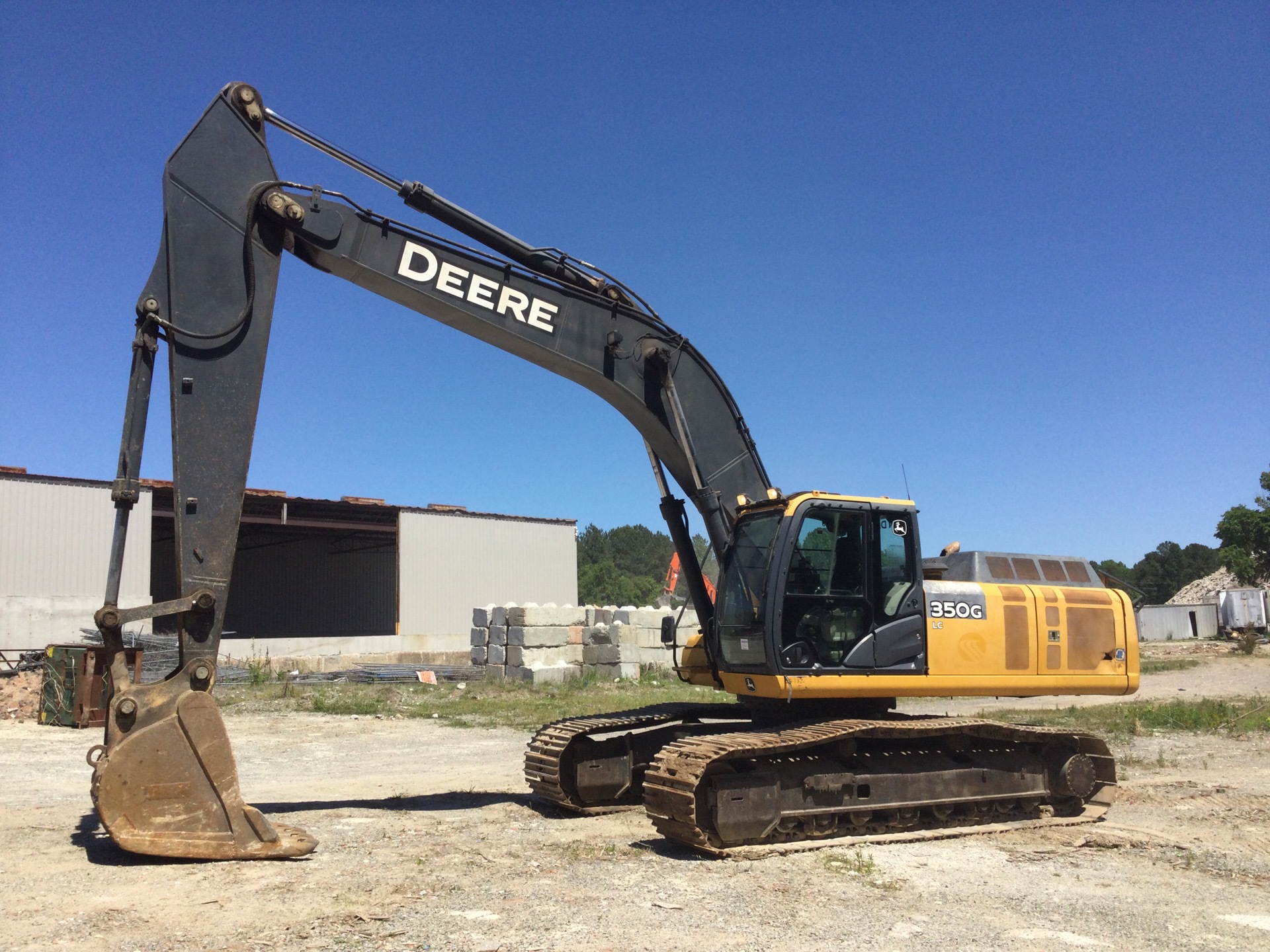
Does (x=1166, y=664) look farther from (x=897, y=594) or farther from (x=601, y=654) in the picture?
(x=897, y=594)

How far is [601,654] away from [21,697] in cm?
1313

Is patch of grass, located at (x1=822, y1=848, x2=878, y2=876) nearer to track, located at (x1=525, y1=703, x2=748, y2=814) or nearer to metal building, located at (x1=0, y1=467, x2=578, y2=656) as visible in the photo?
track, located at (x1=525, y1=703, x2=748, y2=814)

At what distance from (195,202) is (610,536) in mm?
137142

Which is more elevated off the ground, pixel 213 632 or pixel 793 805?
pixel 213 632

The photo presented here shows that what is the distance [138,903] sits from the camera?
20.7 ft

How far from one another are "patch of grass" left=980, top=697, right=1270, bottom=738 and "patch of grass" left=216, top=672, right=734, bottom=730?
21.0 feet

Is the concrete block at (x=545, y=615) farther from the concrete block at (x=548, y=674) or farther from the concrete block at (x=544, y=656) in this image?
the concrete block at (x=548, y=674)

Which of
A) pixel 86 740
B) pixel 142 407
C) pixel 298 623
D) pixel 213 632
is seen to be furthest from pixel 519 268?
pixel 298 623

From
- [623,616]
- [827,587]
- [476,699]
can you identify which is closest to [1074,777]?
[827,587]

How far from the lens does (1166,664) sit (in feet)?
107

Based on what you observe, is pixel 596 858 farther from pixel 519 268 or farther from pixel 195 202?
pixel 195 202

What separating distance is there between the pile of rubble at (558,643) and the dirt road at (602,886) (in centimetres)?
1485

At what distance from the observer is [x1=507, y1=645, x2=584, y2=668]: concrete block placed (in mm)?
25719

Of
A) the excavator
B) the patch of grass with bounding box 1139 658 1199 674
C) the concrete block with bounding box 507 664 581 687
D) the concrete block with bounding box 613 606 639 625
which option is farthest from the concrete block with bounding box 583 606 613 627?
the excavator
